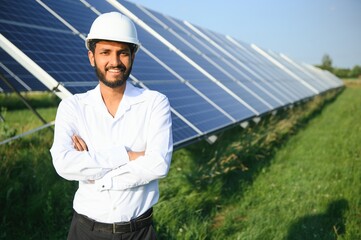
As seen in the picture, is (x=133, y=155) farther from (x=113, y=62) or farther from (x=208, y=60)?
(x=208, y=60)

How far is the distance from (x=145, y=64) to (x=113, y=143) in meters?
4.02

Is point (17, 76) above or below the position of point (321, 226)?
above

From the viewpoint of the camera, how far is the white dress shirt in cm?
258

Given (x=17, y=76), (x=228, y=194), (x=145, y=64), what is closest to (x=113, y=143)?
(x=228, y=194)

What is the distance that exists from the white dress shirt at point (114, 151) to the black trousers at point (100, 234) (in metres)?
0.09

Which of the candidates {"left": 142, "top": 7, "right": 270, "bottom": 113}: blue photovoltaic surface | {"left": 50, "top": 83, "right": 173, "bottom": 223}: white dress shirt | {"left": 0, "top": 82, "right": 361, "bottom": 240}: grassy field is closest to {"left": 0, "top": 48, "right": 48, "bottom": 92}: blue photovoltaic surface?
{"left": 0, "top": 82, "right": 361, "bottom": 240}: grassy field

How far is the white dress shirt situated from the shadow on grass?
290 centimetres

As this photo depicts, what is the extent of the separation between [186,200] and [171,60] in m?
3.37

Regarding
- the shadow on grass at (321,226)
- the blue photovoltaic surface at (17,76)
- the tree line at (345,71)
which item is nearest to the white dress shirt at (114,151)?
the shadow on grass at (321,226)

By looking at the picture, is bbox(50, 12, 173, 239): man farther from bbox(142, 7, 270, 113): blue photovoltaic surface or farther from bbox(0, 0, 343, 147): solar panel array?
bbox(142, 7, 270, 113): blue photovoltaic surface

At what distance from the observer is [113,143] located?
2.65 metres

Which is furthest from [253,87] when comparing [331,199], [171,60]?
[331,199]

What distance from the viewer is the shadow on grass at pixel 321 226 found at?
4.95 metres

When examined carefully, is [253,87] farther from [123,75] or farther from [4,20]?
[123,75]
